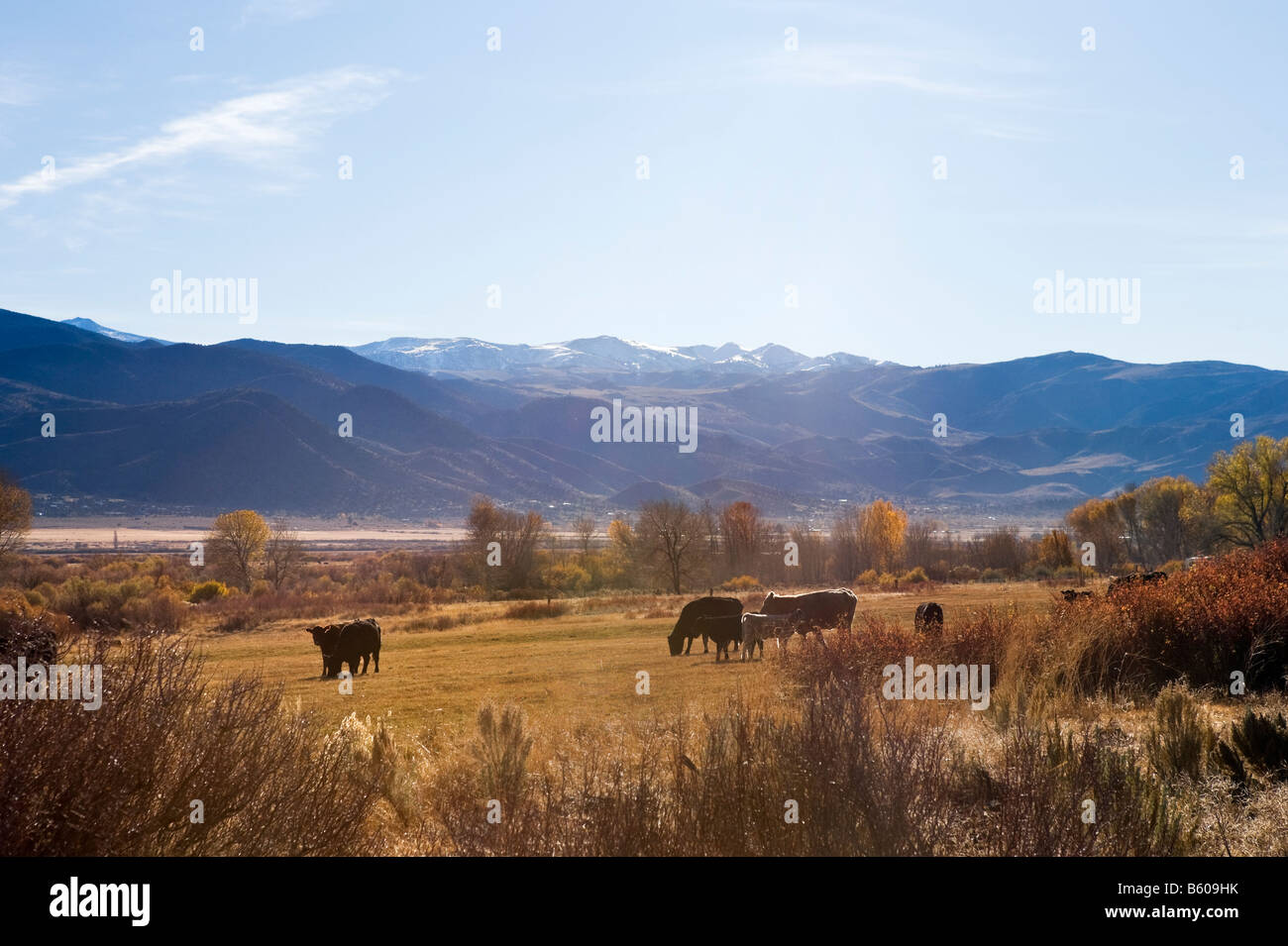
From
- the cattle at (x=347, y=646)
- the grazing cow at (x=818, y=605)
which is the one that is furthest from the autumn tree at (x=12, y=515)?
the grazing cow at (x=818, y=605)

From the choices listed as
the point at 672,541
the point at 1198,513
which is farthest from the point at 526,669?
the point at 1198,513

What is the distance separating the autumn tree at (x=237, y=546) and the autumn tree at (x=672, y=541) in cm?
3340

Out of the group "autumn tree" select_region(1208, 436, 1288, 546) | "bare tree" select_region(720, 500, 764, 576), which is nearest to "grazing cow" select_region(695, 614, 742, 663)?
"bare tree" select_region(720, 500, 764, 576)

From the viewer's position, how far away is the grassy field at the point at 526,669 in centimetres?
2039

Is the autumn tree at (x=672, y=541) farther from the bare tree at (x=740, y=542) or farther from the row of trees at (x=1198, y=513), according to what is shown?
the row of trees at (x=1198, y=513)

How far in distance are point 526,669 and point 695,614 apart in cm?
648

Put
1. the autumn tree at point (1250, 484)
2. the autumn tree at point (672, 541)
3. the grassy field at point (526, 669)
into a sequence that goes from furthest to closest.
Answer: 1. the autumn tree at point (1250, 484)
2. the autumn tree at point (672, 541)
3. the grassy field at point (526, 669)

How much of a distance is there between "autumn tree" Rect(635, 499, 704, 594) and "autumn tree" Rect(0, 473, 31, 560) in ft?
161

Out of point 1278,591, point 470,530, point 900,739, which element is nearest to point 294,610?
point 470,530

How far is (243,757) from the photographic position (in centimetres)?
862

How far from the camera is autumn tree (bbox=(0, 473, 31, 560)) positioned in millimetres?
76062
